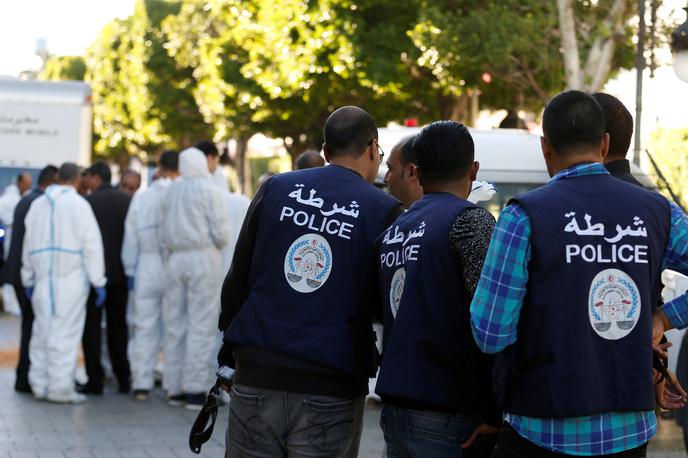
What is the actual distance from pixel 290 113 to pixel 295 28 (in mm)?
7273

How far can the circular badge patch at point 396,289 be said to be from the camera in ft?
13.0

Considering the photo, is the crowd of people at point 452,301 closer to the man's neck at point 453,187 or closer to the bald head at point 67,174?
the man's neck at point 453,187

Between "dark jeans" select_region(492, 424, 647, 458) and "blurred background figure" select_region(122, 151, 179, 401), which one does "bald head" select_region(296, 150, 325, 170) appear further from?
"dark jeans" select_region(492, 424, 647, 458)

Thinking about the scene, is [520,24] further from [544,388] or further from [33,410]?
[544,388]

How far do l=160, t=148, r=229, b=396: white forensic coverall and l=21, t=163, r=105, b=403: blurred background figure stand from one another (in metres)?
0.62

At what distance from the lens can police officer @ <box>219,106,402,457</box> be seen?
427cm

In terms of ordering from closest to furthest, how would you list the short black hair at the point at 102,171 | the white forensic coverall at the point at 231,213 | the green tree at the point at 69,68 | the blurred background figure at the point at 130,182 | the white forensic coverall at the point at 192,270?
the white forensic coverall at the point at 192,270, the white forensic coverall at the point at 231,213, the short black hair at the point at 102,171, the blurred background figure at the point at 130,182, the green tree at the point at 69,68

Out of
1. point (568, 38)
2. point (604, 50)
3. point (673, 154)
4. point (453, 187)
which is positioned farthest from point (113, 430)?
point (604, 50)

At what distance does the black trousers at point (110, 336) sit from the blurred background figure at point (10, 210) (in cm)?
683

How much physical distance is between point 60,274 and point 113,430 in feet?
5.80

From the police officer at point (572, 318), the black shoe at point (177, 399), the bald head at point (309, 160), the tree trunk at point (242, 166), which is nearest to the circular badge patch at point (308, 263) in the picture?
the police officer at point (572, 318)

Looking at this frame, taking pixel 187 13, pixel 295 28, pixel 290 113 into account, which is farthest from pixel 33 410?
pixel 187 13

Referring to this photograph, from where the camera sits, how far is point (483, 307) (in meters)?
3.53

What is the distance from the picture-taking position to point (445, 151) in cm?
399
